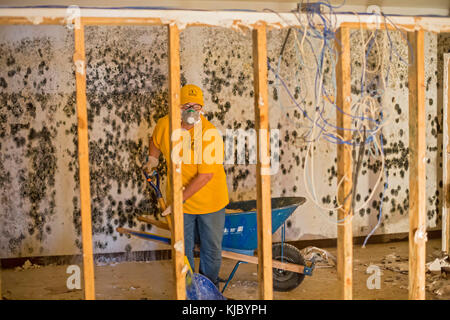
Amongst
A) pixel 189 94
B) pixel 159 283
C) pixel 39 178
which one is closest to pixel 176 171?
pixel 189 94

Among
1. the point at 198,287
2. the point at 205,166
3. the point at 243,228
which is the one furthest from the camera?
the point at 243,228

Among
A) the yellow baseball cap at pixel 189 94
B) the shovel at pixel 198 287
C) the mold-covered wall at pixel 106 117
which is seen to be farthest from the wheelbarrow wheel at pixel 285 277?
the yellow baseball cap at pixel 189 94

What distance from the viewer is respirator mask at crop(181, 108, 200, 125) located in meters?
3.22

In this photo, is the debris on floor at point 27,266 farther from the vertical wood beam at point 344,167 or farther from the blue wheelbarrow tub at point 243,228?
the vertical wood beam at point 344,167

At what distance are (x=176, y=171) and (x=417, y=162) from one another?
1.39 m

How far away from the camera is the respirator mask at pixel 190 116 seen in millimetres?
3217

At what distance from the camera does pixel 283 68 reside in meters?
4.69

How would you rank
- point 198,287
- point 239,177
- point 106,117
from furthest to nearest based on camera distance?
point 239,177 → point 106,117 → point 198,287

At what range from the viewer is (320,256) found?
4.53 m

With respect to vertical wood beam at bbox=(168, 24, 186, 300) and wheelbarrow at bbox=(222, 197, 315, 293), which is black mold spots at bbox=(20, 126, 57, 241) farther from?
vertical wood beam at bbox=(168, 24, 186, 300)

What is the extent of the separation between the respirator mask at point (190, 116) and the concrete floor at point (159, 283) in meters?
1.38

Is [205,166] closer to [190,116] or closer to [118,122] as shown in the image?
[190,116]

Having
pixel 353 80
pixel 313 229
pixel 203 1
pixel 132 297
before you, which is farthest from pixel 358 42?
pixel 132 297
